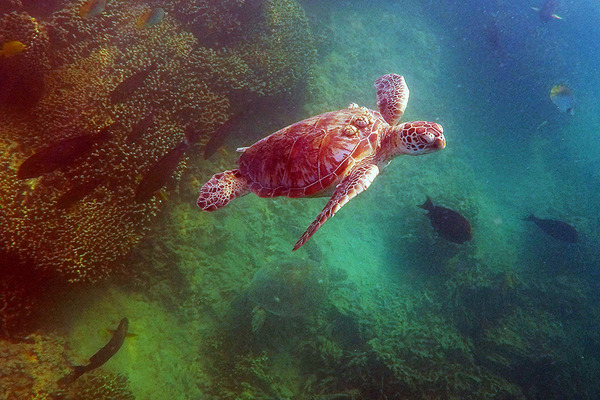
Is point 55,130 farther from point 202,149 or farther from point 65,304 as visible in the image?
point 65,304

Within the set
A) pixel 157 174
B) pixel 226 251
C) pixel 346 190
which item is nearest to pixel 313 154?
pixel 346 190

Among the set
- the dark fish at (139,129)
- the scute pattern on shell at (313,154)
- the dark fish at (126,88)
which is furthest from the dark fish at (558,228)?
the dark fish at (126,88)

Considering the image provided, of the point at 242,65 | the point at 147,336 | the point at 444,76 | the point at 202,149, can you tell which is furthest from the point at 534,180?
the point at 147,336

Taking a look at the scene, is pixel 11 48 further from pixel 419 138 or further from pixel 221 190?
pixel 419 138

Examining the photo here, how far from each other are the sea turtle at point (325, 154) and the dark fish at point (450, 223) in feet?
8.63

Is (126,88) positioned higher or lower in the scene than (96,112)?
higher

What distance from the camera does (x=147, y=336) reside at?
4418 millimetres

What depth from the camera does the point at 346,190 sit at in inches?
111

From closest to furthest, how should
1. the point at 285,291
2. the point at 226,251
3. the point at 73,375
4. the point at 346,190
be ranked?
1. the point at 346,190
2. the point at 73,375
3. the point at 285,291
4. the point at 226,251

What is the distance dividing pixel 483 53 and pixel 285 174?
50.4ft

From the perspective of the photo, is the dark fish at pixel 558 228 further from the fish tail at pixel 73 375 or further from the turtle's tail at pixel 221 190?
the fish tail at pixel 73 375

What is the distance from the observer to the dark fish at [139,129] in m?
4.45

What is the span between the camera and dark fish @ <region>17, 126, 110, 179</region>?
3.52m

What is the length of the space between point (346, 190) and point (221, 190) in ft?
5.64
